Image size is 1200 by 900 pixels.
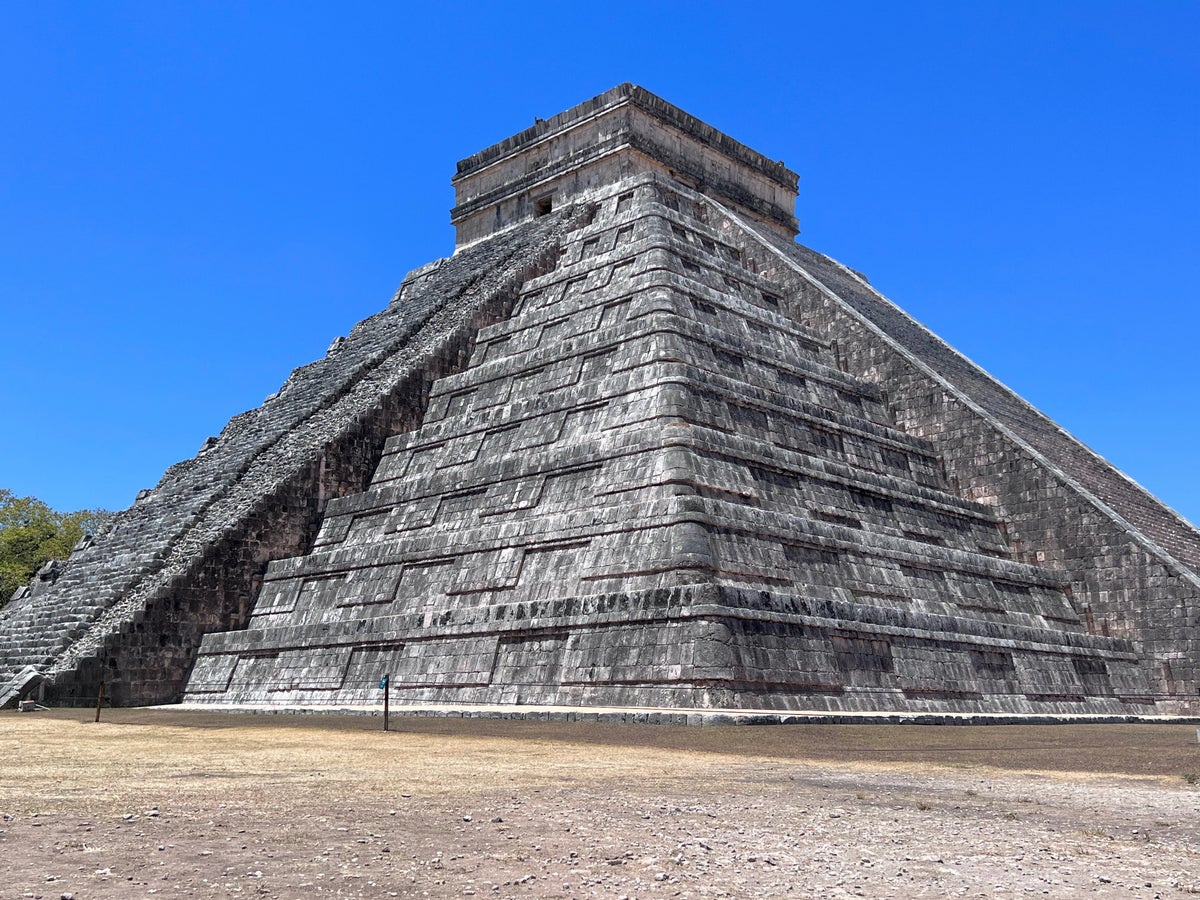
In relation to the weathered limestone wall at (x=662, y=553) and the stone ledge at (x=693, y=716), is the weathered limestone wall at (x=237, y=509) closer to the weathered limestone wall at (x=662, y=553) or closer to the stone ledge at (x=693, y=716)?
the weathered limestone wall at (x=662, y=553)

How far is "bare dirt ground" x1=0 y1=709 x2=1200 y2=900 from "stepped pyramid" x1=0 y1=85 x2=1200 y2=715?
159 inches

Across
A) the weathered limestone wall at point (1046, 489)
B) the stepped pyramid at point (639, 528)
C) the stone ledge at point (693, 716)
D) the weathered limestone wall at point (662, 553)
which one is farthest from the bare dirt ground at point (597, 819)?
the weathered limestone wall at point (1046, 489)

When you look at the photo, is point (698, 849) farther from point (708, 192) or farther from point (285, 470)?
point (708, 192)

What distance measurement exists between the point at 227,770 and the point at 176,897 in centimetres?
405

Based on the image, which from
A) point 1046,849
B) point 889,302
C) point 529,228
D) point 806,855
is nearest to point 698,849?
point 806,855

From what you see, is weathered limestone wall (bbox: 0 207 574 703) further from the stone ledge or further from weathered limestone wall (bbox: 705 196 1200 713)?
weathered limestone wall (bbox: 705 196 1200 713)

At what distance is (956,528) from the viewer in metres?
19.3

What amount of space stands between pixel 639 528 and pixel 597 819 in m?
9.10

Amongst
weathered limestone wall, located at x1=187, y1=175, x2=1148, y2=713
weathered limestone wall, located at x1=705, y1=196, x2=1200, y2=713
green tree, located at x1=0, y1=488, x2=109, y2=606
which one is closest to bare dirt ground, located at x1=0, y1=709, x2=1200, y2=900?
weathered limestone wall, located at x1=187, y1=175, x2=1148, y2=713

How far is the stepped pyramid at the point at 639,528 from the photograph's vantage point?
1413cm

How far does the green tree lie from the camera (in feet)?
130

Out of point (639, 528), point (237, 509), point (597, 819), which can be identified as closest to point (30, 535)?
point (237, 509)

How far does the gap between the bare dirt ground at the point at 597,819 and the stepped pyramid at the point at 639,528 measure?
4.05m

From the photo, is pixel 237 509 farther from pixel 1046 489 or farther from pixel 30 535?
pixel 30 535
